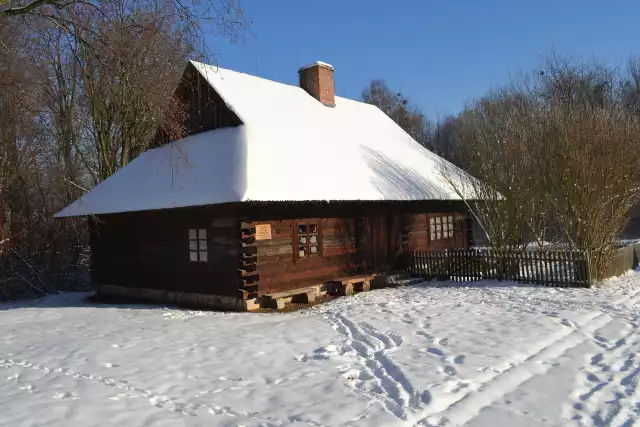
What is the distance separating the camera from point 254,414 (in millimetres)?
5023

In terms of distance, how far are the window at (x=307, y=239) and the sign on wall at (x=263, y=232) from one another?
1059mm

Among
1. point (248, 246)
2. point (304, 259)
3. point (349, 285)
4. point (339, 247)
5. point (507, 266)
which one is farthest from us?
point (339, 247)

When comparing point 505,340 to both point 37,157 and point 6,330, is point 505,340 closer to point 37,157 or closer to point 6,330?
point 6,330

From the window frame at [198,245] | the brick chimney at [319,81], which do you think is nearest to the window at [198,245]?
the window frame at [198,245]

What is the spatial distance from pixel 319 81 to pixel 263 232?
8395 mm

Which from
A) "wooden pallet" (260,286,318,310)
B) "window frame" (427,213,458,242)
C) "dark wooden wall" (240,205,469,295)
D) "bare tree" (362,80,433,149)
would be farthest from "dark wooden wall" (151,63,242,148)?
"bare tree" (362,80,433,149)

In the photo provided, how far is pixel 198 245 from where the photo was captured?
13.0 m

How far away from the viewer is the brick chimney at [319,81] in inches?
725

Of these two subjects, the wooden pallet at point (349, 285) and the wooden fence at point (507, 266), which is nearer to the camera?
the wooden fence at point (507, 266)

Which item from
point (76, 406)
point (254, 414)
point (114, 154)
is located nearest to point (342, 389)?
point (254, 414)

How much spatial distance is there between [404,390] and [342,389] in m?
0.70

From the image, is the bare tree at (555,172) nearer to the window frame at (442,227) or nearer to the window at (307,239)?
the window frame at (442,227)

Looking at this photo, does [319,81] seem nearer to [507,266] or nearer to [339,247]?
[339,247]

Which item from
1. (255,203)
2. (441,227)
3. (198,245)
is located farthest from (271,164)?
(441,227)
